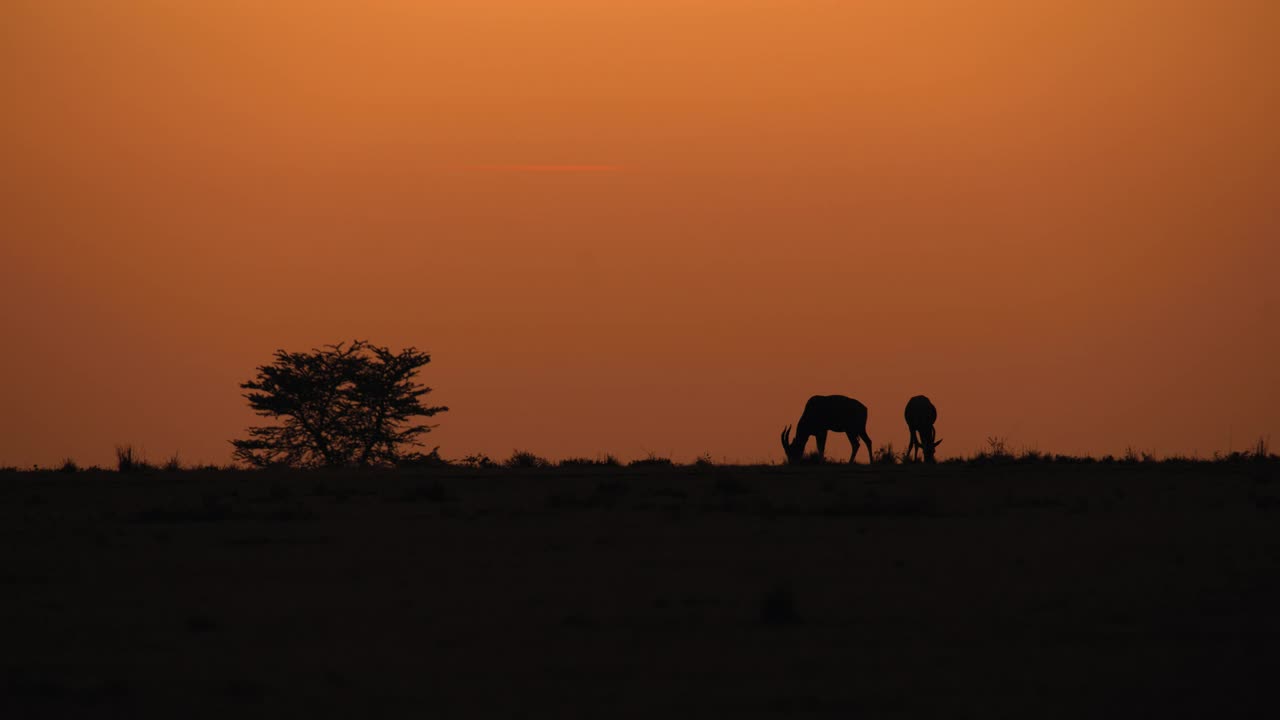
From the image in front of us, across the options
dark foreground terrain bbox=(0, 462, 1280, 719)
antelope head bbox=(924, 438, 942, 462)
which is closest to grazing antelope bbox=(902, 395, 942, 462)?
antelope head bbox=(924, 438, 942, 462)

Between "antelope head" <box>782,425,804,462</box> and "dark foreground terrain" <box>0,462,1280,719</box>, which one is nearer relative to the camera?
"dark foreground terrain" <box>0,462,1280,719</box>

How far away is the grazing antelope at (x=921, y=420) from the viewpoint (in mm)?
40925

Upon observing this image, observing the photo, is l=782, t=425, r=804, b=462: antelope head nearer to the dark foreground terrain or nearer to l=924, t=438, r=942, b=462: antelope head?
l=924, t=438, r=942, b=462: antelope head

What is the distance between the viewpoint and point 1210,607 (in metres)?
12.5

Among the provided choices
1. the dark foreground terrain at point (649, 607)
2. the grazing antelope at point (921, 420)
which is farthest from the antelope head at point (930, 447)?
the dark foreground terrain at point (649, 607)

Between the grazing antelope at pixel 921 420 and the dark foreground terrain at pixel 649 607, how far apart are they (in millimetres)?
17718

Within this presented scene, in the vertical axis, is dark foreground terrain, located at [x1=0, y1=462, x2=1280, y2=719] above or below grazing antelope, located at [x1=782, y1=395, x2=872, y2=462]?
below

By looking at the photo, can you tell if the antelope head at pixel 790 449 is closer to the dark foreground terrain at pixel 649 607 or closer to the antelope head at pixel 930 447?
the antelope head at pixel 930 447

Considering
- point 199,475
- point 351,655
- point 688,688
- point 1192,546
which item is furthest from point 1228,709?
point 199,475

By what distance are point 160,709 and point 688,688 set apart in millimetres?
2987

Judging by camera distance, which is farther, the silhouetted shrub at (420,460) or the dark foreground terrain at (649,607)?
the silhouetted shrub at (420,460)

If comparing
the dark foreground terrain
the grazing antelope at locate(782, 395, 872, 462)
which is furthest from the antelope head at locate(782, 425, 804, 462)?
the dark foreground terrain

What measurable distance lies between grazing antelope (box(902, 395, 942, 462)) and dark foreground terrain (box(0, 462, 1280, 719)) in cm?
1772

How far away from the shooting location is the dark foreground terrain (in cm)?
935
